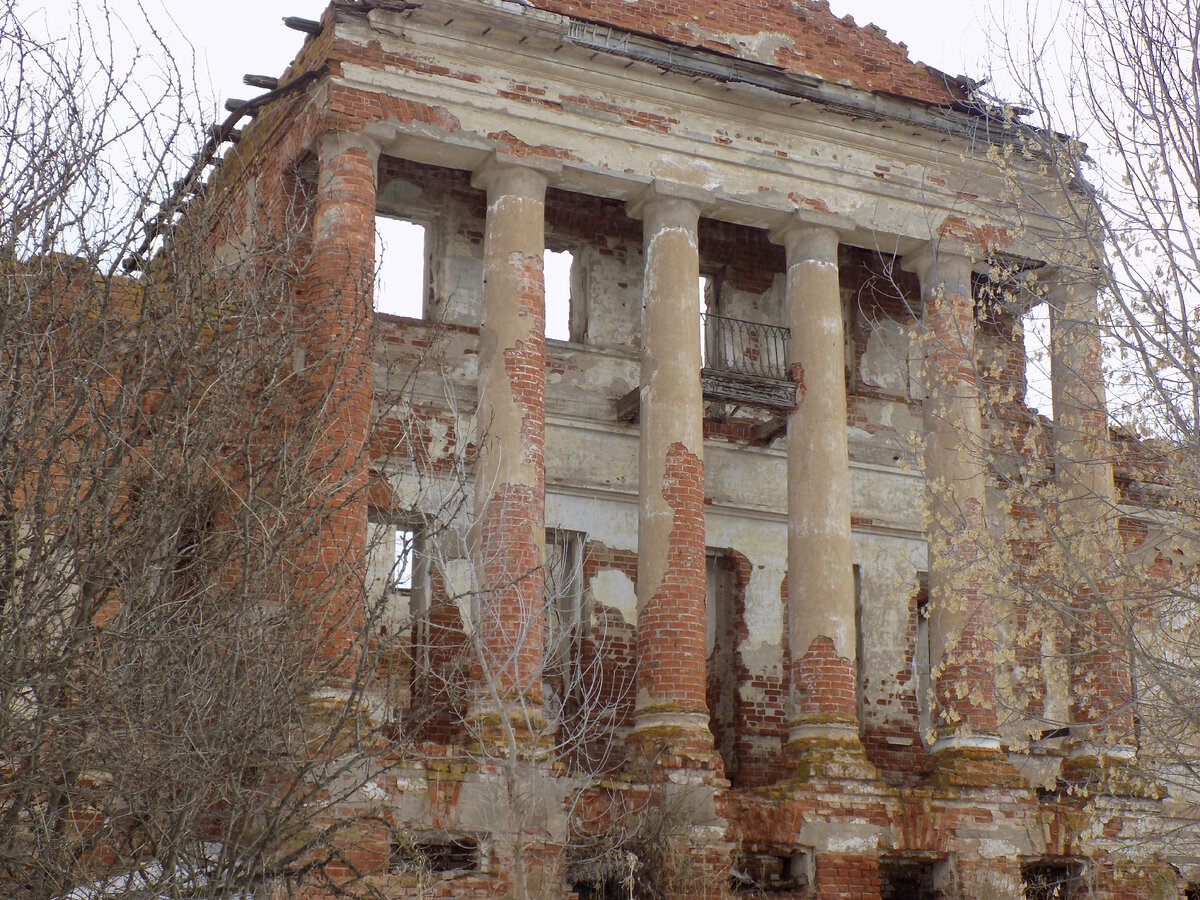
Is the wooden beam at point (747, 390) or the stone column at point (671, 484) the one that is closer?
the stone column at point (671, 484)

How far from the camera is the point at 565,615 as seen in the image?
14.7 meters

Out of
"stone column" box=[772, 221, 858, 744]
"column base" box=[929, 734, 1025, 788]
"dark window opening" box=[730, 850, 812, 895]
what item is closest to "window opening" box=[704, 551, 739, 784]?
"stone column" box=[772, 221, 858, 744]

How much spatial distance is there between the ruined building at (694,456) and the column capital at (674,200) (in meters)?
0.03

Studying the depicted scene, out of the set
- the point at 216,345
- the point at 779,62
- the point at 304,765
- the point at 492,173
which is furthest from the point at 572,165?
the point at 304,765

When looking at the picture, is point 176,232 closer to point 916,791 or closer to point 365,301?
point 365,301

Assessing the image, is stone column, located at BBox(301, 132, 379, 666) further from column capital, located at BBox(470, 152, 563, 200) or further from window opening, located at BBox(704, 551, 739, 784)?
window opening, located at BBox(704, 551, 739, 784)

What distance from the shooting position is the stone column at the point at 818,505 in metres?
13.3

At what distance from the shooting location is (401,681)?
13406 millimetres

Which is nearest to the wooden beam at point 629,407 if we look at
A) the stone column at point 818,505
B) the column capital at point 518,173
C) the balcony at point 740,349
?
the balcony at point 740,349

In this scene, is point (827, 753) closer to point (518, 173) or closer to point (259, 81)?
point (518, 173)

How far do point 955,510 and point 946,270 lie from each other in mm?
3060

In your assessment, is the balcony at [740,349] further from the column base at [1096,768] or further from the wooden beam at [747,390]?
the column base at [1096,768]

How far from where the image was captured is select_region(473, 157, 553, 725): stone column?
38.9ft

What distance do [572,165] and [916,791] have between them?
268 inches
